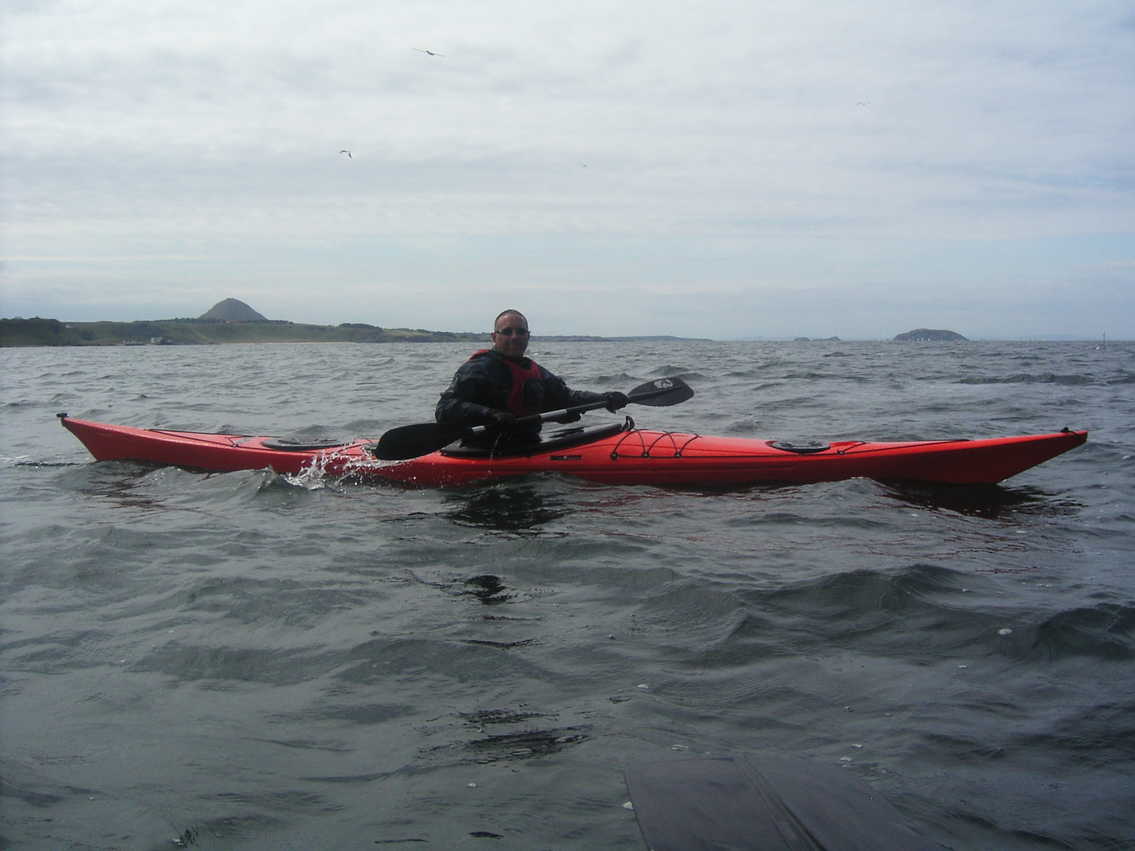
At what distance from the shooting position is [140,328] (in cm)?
7462

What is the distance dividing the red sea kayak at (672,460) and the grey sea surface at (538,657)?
0.59 feet

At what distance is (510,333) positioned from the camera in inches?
246

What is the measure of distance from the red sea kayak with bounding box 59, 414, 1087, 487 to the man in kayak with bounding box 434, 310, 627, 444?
25 centimetres

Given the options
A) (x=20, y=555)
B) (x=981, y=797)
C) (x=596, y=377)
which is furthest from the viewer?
(x=596, y=377)

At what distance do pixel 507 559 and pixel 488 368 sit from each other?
2048 mm

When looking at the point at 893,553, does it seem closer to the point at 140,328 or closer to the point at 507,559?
the point at 507,559

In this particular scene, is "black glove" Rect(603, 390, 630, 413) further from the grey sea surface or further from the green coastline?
the green coastline

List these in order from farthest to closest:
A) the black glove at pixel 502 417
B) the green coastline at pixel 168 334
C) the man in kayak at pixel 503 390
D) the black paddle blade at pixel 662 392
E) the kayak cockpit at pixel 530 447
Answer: the green coastline at pixel 168 334 → the black paddle blade at pixel 662 392 → the kayak cockpit at pixel 530 447 → the man in kayak at pixel 503 390 → the black glove at pixel 502 417

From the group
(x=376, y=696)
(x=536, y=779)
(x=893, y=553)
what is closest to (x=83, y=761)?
(x=376, y=696)

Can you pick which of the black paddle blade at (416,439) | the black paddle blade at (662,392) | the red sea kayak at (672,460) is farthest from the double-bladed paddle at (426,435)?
the black paddle blade at (662,392)

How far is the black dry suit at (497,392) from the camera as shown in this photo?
6133mm

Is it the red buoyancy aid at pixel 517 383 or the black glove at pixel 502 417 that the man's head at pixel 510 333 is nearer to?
the red buoyancy aid at pixel 517 383

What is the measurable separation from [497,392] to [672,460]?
4.47 feet

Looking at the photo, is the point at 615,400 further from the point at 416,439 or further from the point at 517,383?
the point at 416,439
